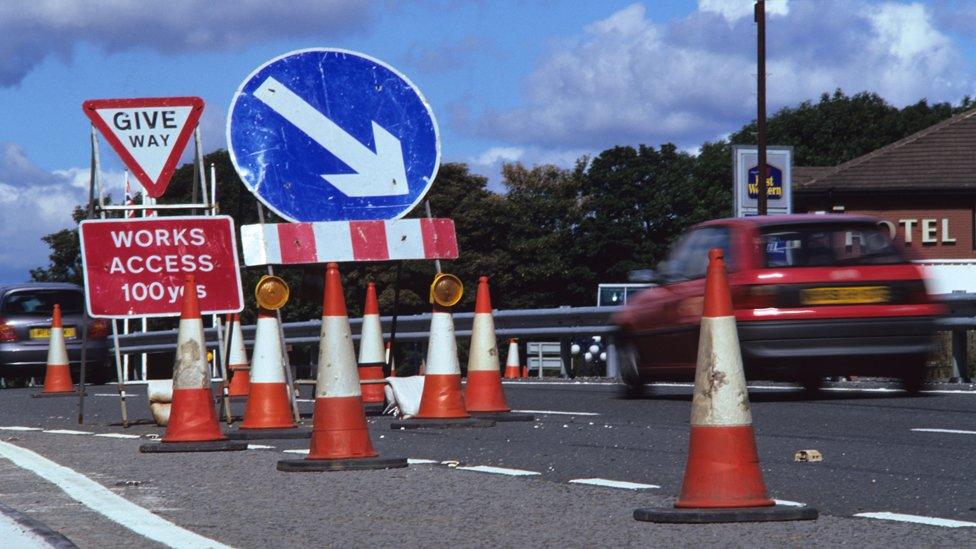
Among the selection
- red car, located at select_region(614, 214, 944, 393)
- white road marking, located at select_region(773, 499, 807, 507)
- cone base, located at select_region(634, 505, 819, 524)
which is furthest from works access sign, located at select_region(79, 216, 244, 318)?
cone base, located at select_region(634, 505, 819, 524)

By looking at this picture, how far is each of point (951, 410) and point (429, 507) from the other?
6.31 meters

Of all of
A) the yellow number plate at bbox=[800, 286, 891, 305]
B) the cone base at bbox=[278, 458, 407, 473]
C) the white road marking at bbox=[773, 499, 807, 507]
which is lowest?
the cone base at bbox=[278, 458, 407, 473]

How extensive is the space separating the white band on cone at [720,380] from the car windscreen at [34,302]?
2145 cm

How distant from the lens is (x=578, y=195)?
101 metres

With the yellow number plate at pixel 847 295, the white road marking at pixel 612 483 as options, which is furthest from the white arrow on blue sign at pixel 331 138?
the white road marking at pixel 612 483

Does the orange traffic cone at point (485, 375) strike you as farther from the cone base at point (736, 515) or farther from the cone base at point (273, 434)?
the cone base at point (736, 515)

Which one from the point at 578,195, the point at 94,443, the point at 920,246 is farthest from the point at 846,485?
the point at 578,195

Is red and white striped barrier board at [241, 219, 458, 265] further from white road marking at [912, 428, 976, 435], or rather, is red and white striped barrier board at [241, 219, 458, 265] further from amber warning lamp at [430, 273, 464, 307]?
white road marking at [912, 428, 976, 435]

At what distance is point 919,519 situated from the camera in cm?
646

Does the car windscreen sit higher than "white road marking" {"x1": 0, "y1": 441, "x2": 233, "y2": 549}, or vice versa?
the car windscreen

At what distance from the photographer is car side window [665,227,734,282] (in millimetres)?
14445

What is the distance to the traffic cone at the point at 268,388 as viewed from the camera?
38.0 feet

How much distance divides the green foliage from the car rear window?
72655 millimetres

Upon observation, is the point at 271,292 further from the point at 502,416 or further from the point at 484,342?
the point at 502,416
